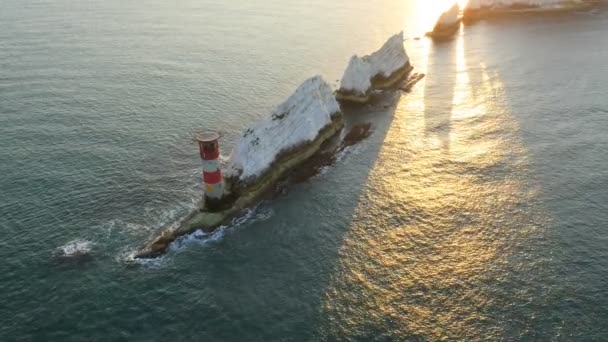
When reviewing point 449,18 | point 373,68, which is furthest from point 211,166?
point 449,18

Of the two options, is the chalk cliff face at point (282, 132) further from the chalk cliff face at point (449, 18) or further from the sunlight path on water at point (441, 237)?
the chalk cliff face at point (449, 18)

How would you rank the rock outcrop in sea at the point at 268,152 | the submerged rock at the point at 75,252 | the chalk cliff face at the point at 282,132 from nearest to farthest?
1. the submerged rock at the point at 75,252
2. the rock outcrop in sea at the point at 268,152
3. the chalk cliff face at the point at 282,132

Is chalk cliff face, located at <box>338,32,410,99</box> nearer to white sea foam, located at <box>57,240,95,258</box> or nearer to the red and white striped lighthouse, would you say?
the red and white striped lighthouse

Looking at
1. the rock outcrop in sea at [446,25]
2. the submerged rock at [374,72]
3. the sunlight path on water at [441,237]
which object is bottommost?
the sunlight path on water at [441,237]

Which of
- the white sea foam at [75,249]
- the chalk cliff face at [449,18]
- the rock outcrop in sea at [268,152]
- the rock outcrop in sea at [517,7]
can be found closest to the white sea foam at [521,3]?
the rock outcrop in sea at [517,7]

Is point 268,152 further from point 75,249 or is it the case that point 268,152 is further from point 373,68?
point 373,68
